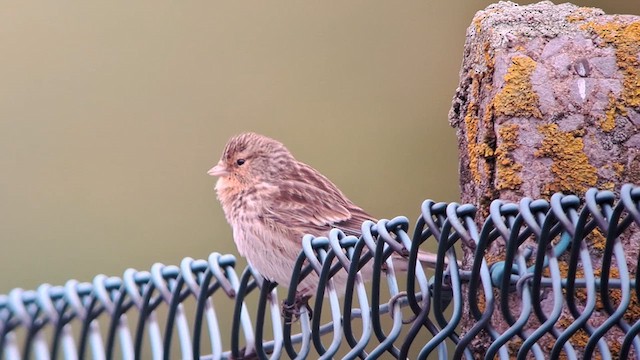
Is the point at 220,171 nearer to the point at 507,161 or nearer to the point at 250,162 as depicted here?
the point at 250,162

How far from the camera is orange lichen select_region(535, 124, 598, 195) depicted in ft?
6.52

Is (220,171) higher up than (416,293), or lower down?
higher up

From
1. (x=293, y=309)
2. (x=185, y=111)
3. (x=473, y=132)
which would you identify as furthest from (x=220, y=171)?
(x=293, y=309)

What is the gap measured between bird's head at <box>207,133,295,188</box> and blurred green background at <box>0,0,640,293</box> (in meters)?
0.52

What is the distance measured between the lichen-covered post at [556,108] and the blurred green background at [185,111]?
170 cm

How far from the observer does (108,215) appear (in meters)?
4.02

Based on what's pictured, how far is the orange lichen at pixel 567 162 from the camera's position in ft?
6.52

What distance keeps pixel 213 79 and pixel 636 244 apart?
103 inches

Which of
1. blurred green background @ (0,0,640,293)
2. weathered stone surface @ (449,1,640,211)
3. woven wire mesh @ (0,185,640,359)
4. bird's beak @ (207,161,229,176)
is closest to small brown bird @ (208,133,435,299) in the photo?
bird's beak @ (207,161,229,176)

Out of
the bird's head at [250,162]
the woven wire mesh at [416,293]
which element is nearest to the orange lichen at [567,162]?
the woven wire mesh at [416,293]

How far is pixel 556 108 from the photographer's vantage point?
6.63ft

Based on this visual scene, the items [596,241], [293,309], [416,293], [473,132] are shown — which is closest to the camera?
[416,293]

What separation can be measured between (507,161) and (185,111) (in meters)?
2.31

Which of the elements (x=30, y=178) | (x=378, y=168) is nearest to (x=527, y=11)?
(x=378, y=168)
